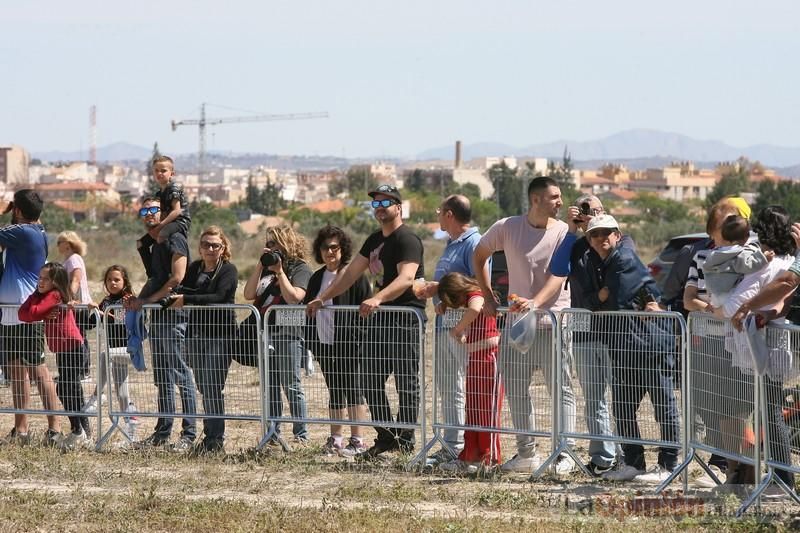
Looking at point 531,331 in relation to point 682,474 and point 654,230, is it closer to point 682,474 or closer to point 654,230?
point 682,474

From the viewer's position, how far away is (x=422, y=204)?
5748 inches

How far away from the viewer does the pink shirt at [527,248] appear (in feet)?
31.6

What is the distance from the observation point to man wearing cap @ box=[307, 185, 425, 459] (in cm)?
992

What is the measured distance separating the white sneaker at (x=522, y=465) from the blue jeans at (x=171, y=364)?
259cm

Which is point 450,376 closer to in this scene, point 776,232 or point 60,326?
point 776,232

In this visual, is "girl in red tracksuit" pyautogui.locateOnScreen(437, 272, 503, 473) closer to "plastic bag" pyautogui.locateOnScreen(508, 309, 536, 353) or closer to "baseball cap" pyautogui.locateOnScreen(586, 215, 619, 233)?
"plastic bag" pyautogui.locateOnScreen(508, 309, 536, 353)

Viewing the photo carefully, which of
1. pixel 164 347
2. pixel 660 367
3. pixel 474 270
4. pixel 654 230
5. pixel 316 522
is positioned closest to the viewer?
pixel 316 522

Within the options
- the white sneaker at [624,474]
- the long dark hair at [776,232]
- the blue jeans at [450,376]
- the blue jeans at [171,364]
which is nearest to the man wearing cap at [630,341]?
the white sneaker at [624,474]

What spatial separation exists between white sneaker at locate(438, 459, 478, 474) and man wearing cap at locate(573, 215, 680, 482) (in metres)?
0.95

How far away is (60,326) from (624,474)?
4.76 m

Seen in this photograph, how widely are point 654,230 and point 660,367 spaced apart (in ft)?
214

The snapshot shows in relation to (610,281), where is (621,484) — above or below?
below

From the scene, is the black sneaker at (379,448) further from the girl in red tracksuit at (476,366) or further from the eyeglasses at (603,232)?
the eyeglasses at (603,232)

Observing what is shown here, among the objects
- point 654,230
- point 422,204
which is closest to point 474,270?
point 654,230
